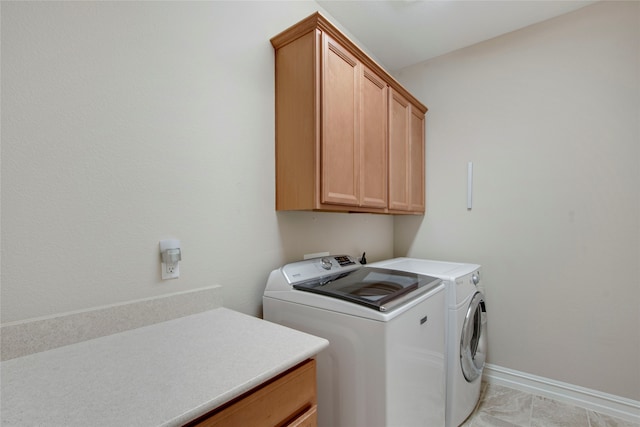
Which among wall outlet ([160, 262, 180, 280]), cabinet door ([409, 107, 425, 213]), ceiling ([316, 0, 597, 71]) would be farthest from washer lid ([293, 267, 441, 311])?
ceiling ([316, 0, 597, 71])

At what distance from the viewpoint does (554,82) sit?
212cm

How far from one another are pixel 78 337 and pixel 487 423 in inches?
89.4

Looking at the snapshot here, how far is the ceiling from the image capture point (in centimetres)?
197

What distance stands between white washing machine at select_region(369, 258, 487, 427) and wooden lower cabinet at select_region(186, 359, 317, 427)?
1092 mm

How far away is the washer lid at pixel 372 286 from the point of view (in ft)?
3.97

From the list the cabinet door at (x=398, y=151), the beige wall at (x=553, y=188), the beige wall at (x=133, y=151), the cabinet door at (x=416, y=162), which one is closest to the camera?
the beige wall at (x=133, y=151)

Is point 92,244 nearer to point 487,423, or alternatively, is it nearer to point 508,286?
point 487,423

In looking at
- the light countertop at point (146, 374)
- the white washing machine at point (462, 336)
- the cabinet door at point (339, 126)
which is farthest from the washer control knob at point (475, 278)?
the light countertop at point (146, 374)

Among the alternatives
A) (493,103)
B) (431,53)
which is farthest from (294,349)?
(431,53)

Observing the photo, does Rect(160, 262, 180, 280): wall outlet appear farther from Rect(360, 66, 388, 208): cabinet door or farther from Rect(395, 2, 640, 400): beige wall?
Rect(395, 2, 640, 400): beige wall

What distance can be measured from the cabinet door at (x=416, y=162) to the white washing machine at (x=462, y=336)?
649 millimetres

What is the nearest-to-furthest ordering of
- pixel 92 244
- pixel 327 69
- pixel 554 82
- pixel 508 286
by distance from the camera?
pixel 92 244
pixel 327 69
pixel 554 82
pixel 508 286

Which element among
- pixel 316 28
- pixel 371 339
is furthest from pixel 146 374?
pixel 316 28

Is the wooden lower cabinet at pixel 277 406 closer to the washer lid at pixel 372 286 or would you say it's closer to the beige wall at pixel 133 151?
the washer lid at pixel 372 286
